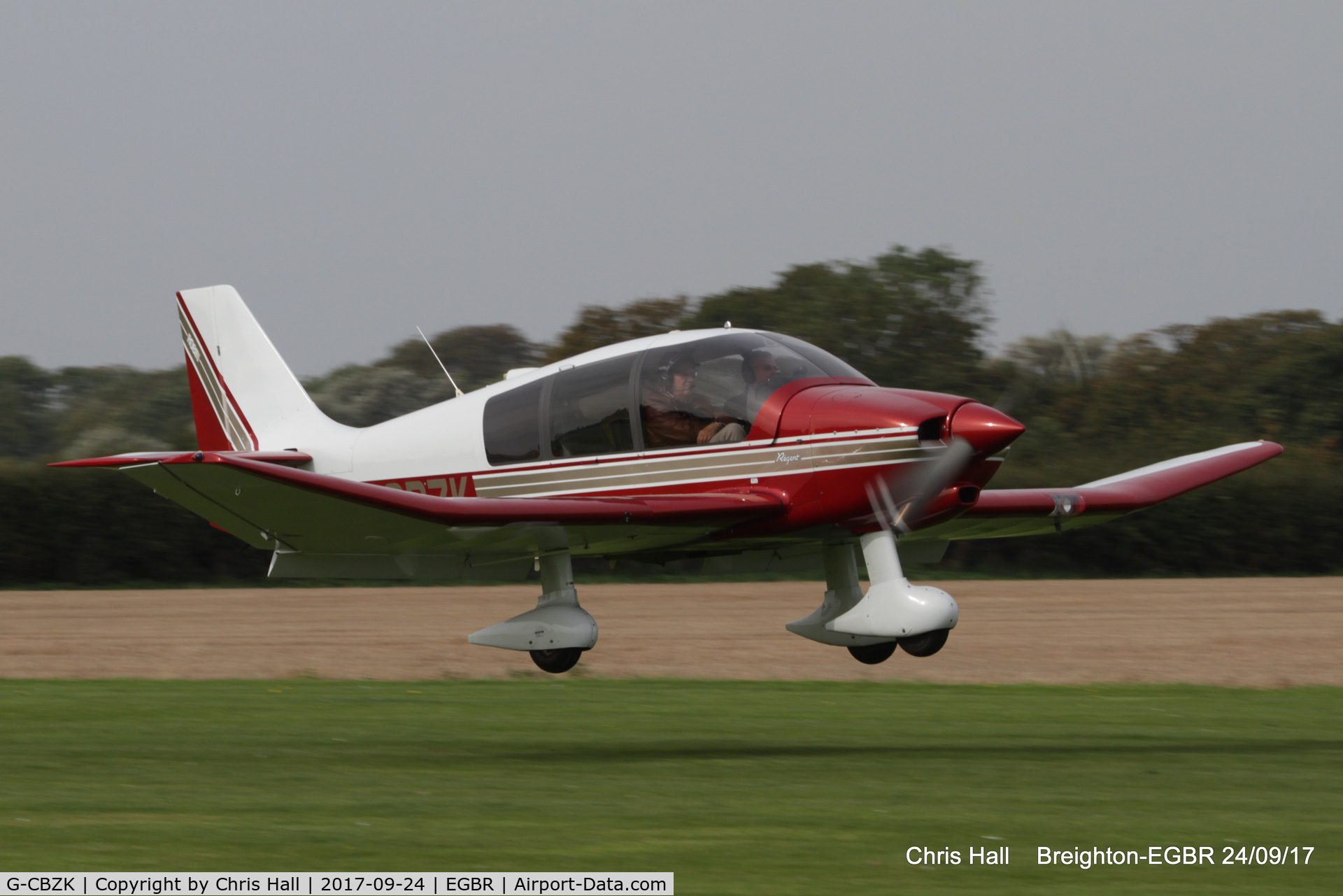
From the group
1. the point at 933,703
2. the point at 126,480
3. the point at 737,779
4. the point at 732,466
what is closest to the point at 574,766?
the point at 737,779

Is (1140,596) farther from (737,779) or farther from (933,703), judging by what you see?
(737,779)

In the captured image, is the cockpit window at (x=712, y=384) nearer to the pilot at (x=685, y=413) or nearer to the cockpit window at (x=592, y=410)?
the pilot at (x=685, y=413)

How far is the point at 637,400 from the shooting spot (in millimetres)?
12094

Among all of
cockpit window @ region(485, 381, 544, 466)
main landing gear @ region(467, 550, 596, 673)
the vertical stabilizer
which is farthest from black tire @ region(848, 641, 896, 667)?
the vertical stabilizer

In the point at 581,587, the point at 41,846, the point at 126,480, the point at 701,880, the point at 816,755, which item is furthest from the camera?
the point at 581,587

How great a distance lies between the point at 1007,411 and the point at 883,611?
899 cm

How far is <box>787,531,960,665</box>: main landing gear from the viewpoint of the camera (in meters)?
10.8

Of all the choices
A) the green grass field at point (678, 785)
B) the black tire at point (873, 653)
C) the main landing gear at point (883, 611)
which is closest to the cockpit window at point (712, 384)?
the main landing gear at point (883, 611)

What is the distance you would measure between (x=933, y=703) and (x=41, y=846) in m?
11.2

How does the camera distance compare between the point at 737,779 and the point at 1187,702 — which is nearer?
the point at 737,779

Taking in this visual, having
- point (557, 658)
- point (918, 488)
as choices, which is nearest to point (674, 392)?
point (918, 488)

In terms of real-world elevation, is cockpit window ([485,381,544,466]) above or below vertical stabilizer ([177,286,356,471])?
below

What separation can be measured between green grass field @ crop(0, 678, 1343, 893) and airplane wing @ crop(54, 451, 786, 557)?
173cm
